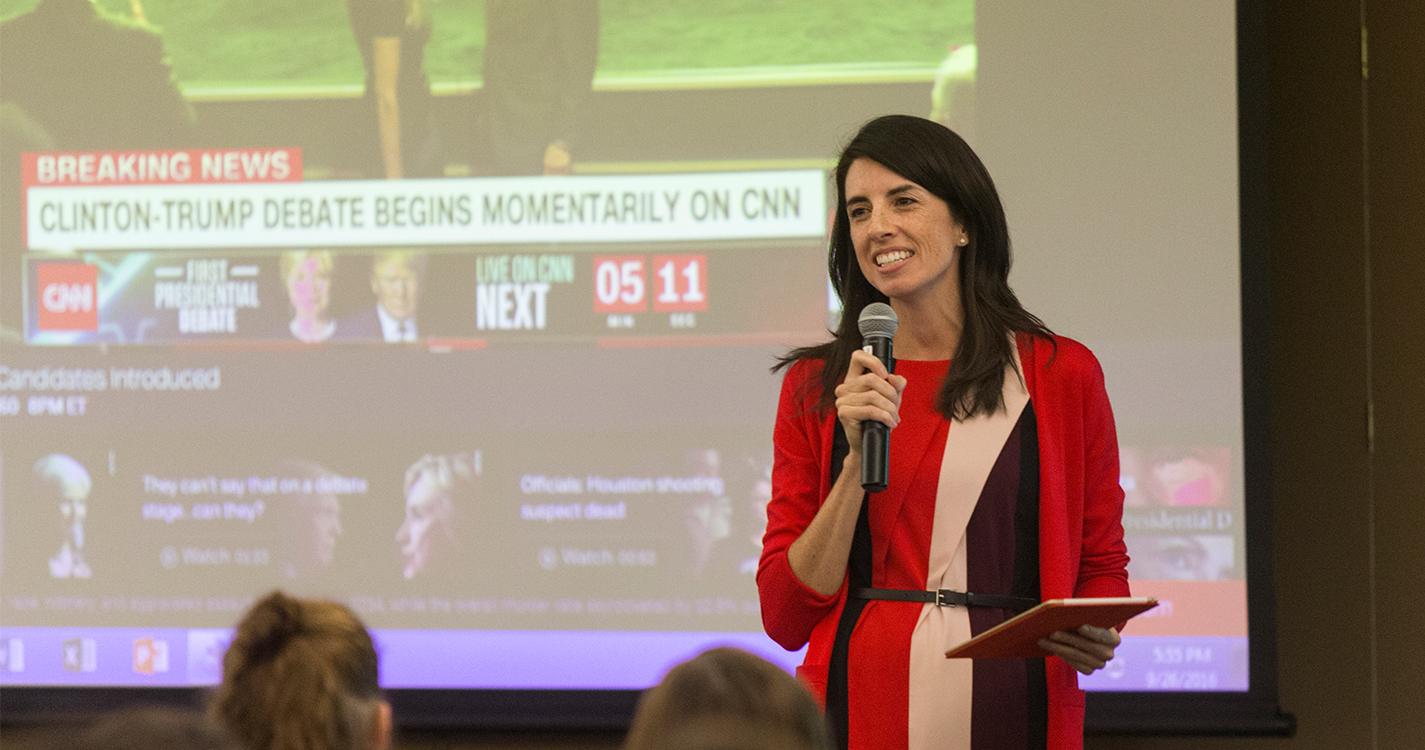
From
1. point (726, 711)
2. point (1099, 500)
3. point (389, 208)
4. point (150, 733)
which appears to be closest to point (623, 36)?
point (389, 208)

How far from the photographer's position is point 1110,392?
3.16m

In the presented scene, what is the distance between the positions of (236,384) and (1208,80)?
2681 mm

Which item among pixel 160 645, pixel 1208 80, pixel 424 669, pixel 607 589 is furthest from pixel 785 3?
pixel 160 645

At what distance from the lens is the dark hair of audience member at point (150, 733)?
762 mm

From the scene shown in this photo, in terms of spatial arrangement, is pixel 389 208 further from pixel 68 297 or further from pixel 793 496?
pixel 793 496

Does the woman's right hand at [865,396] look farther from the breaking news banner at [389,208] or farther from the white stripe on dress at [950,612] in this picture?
the breaking news banner at [389,208]

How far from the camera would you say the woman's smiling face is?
1.65m

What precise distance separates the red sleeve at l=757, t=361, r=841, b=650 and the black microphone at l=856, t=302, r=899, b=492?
109 mm

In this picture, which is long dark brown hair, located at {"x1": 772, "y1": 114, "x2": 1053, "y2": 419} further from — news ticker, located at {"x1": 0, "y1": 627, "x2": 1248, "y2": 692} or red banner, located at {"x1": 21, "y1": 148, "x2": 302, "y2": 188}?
red banner, located at {"x1": 21, "y1": 148, "x2": 302, "y2": 188}

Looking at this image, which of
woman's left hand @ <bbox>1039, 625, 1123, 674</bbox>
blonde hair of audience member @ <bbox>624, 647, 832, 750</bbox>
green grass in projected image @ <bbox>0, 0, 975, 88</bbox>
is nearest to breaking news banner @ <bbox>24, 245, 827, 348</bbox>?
green grass in projected image @ <bbox>0, 0, 975, 88</bbox>

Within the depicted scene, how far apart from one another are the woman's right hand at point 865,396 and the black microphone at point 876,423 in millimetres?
14

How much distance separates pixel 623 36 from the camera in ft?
11.0

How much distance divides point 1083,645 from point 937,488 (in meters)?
0.26

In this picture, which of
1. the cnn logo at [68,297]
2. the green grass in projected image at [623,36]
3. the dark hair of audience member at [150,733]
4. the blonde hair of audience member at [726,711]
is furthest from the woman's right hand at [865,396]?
the cnn logo at [68,297]
